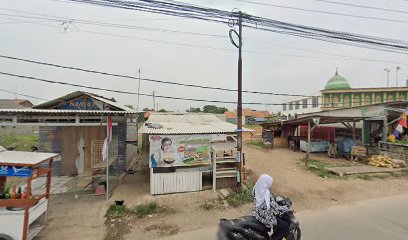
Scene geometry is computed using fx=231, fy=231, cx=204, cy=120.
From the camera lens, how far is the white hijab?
4.26 m

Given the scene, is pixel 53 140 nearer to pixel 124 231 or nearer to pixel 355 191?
pixel 124 231

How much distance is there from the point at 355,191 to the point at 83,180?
11.3m

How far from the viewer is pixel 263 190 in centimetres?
432

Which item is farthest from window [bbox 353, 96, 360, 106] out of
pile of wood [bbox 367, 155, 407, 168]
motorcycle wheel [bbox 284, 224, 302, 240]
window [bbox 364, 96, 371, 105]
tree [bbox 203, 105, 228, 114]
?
tree [bbox 203, 105, 228, 114]

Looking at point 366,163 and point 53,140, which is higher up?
point 53,140

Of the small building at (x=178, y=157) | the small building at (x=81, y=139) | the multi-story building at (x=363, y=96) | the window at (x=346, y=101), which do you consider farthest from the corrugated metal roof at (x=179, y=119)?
A: the window at (x=346, y=101)

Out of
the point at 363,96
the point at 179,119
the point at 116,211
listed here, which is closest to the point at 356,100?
the point at 363,96

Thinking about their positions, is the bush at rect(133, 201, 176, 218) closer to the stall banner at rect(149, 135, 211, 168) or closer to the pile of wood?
the stall banner at rect(149, 135, 211, 168)

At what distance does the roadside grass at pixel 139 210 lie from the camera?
689cm

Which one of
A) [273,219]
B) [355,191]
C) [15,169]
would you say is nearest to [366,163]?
[355,191]

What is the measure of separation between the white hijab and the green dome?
35480 millimetres

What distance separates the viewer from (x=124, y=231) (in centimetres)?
591

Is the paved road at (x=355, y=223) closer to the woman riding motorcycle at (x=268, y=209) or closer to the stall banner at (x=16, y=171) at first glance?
the woman riding motorcycle at (x=268, y=209)

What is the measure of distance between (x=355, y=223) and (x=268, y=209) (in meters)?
3.45
